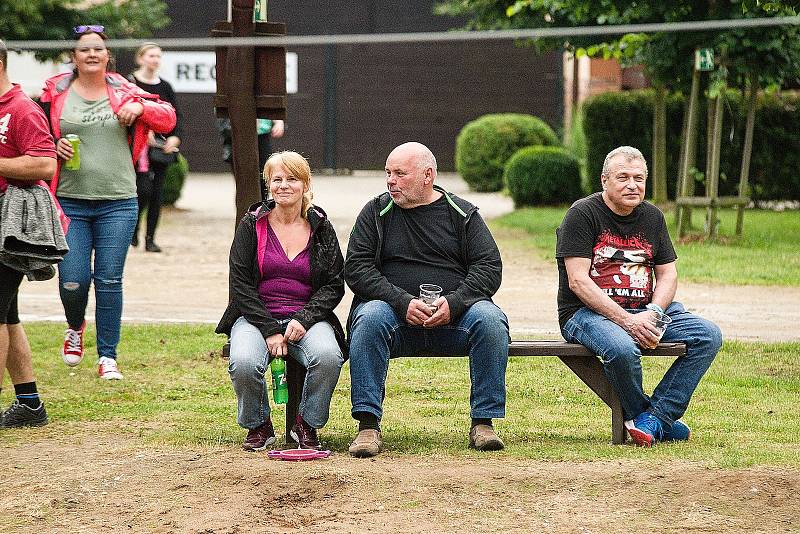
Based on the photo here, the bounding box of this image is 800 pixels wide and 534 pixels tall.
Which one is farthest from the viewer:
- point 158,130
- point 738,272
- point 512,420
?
point 738,272

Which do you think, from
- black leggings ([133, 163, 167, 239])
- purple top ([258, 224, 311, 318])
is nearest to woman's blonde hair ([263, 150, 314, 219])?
purple top ([258, 224, 311, 318])

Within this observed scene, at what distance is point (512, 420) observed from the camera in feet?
21.6

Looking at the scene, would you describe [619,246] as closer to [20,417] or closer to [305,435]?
[305,435]

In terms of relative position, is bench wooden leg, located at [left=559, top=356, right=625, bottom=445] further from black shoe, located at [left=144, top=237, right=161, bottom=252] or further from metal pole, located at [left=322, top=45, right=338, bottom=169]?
metal pole, located at [left=322, top=45, right=338, bottom=169]

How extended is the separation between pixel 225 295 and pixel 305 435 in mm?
5322

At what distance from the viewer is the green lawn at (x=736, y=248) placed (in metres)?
11.7

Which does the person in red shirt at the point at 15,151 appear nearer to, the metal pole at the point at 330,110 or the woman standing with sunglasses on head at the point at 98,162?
the woman standing with sunglasses on head at the point at 98,162

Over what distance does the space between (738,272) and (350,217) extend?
288 inches

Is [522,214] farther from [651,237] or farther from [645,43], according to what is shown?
[651,237]

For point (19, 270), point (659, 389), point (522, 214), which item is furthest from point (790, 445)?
point (522, 214)

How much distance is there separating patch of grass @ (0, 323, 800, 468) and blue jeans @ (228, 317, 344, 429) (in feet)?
0.76

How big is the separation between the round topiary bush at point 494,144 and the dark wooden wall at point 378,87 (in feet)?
13.5

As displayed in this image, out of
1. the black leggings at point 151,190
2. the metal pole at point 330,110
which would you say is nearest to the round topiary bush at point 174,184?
the black leggings at point 151,190

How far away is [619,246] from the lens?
6082mm
